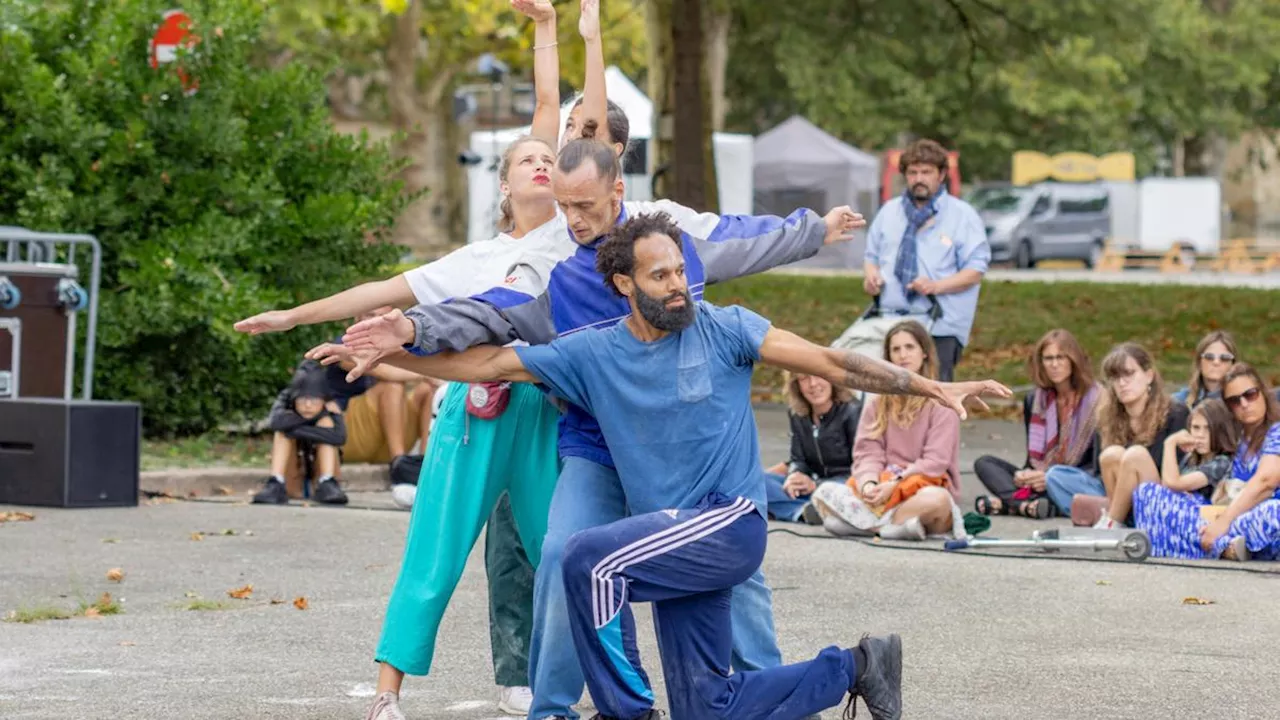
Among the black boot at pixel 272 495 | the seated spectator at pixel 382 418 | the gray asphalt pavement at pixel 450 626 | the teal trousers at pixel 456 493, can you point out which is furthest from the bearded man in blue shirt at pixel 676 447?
the seated spectator at pixel 382 418

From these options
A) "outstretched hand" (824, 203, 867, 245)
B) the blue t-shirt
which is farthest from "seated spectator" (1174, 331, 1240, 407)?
the blue t-shirt

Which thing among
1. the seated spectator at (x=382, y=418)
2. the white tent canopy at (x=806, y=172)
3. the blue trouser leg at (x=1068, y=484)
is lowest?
the blue trouser leg at (x=1068, y=484)

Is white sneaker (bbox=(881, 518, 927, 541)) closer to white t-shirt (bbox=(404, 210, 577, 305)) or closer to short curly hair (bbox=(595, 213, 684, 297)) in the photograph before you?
white t-shirt (bbox=(404, 210, 577, 305))

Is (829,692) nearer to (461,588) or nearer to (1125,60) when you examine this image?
(461,588)

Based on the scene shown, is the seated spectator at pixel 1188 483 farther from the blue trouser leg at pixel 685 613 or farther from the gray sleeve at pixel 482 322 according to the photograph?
the gray sleeve at pixel 482 322

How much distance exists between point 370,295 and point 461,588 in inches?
130

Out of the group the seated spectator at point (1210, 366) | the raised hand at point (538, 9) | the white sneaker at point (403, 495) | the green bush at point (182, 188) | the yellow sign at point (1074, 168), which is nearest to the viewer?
the raised hand at point (538, 9)

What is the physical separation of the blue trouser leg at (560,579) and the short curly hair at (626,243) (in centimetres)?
53

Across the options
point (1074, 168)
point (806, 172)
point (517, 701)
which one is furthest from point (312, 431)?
point (1074, 168)

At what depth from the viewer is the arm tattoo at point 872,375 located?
5.71 meters

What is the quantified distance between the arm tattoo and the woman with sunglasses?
4693 millimetres

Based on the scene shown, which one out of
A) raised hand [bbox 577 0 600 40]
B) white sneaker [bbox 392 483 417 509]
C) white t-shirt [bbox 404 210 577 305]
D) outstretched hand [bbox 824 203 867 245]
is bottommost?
white sneaker [bbox 392 483 417 509]

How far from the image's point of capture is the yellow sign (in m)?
51.3

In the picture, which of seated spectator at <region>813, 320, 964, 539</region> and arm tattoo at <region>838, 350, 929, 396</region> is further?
seated spectator at <region>813, 320, 964, 539</region>
